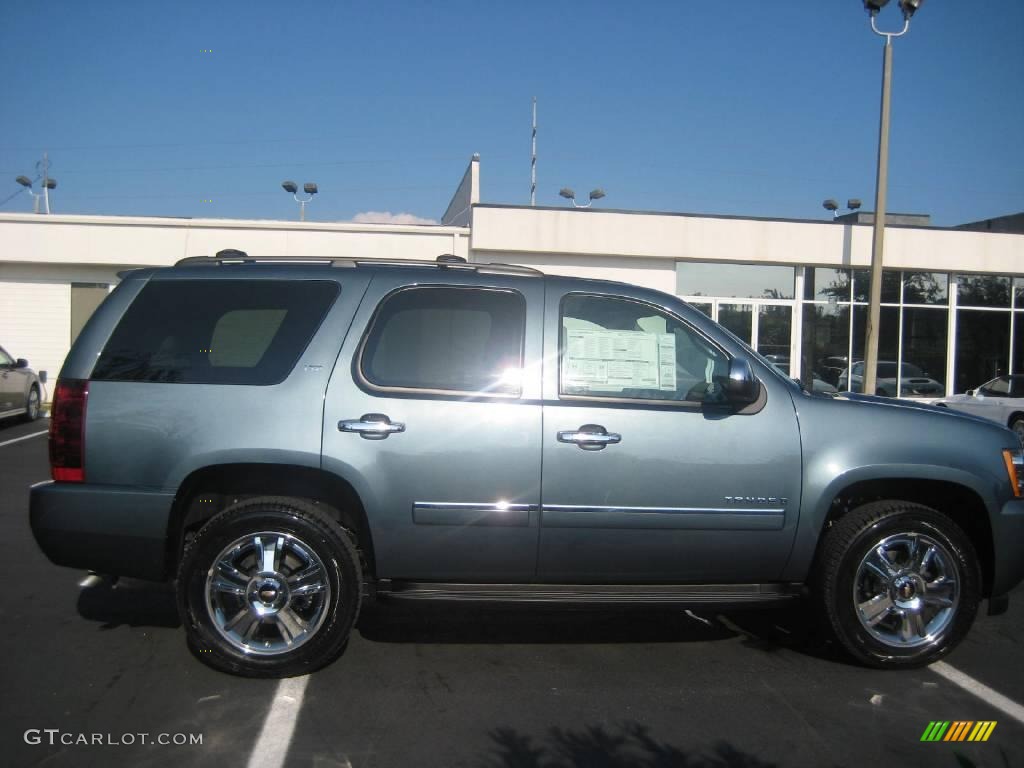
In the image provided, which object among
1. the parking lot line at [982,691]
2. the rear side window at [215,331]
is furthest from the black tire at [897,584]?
the rear side window at [215,331]

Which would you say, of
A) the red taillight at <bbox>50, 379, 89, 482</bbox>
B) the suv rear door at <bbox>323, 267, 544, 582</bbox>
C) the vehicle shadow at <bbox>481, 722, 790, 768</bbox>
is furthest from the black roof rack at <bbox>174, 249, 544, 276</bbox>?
the vehicle shadow at <bbox>481, 722, 790, 768</bbox>

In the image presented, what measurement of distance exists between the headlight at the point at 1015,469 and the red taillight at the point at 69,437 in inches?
179

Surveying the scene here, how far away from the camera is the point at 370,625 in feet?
16.2

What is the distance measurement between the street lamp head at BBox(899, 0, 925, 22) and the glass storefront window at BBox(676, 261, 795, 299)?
5.91 meters

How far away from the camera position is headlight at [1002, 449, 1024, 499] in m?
4.37

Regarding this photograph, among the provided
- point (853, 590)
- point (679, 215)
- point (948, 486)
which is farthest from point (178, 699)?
point (679, 215)

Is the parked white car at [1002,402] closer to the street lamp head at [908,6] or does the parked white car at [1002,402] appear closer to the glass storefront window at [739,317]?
Result: the glass storefront window at [739,317]

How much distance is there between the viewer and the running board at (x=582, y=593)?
4.12 meters

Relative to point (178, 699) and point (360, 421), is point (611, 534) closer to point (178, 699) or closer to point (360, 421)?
point (360, 421)

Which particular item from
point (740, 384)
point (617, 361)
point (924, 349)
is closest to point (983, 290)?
point (924, 349)

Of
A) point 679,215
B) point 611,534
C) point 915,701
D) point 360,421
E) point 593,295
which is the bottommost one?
point 915,701

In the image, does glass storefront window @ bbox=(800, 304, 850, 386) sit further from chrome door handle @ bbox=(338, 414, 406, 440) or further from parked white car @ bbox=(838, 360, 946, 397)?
chrome door handle @ bbox=(338, 414, 406, 440)

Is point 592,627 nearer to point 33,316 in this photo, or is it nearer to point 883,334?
point 883,334

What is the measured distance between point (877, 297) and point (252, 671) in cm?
1470
